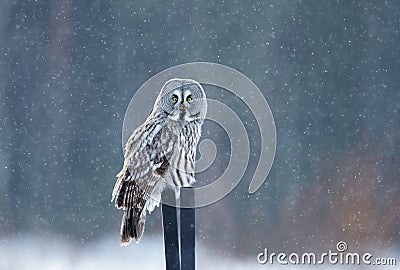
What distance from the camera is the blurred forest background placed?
3.46 meters

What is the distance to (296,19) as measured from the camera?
347 centimetres

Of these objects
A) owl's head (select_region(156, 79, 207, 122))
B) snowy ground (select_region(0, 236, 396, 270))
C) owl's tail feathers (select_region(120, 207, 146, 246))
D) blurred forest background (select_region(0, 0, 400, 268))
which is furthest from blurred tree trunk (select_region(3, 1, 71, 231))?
owl's tail feathers (select_region(120, 207, 146, 246))

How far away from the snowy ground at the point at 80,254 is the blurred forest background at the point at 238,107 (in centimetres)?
6

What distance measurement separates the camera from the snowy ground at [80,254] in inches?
143

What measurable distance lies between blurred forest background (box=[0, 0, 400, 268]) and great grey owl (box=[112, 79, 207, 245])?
1.36m

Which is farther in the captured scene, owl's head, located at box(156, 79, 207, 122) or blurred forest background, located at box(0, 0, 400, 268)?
blurred forest background, located at box(0, 0, 400, 268)

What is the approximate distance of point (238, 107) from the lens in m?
3.60

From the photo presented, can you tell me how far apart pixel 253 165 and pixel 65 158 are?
1013 mm

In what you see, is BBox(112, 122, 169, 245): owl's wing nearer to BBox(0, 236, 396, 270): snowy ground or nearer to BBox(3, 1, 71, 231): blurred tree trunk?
BBox(3, 1, 71, 231): blurred tree trunk

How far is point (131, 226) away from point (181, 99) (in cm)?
46

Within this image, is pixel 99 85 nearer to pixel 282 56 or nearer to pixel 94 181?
pixel 94 181

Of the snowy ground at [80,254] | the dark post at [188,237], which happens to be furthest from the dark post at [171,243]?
the snowy ground at [80,254]

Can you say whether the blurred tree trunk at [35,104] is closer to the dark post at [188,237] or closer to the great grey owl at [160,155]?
the great grey owl at [160,155]

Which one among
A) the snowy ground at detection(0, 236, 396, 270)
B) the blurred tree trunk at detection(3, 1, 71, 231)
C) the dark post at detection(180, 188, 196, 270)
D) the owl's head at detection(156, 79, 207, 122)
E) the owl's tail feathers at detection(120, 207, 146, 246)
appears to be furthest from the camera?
the snowy ground at detection(0, 236, 396, 270)
